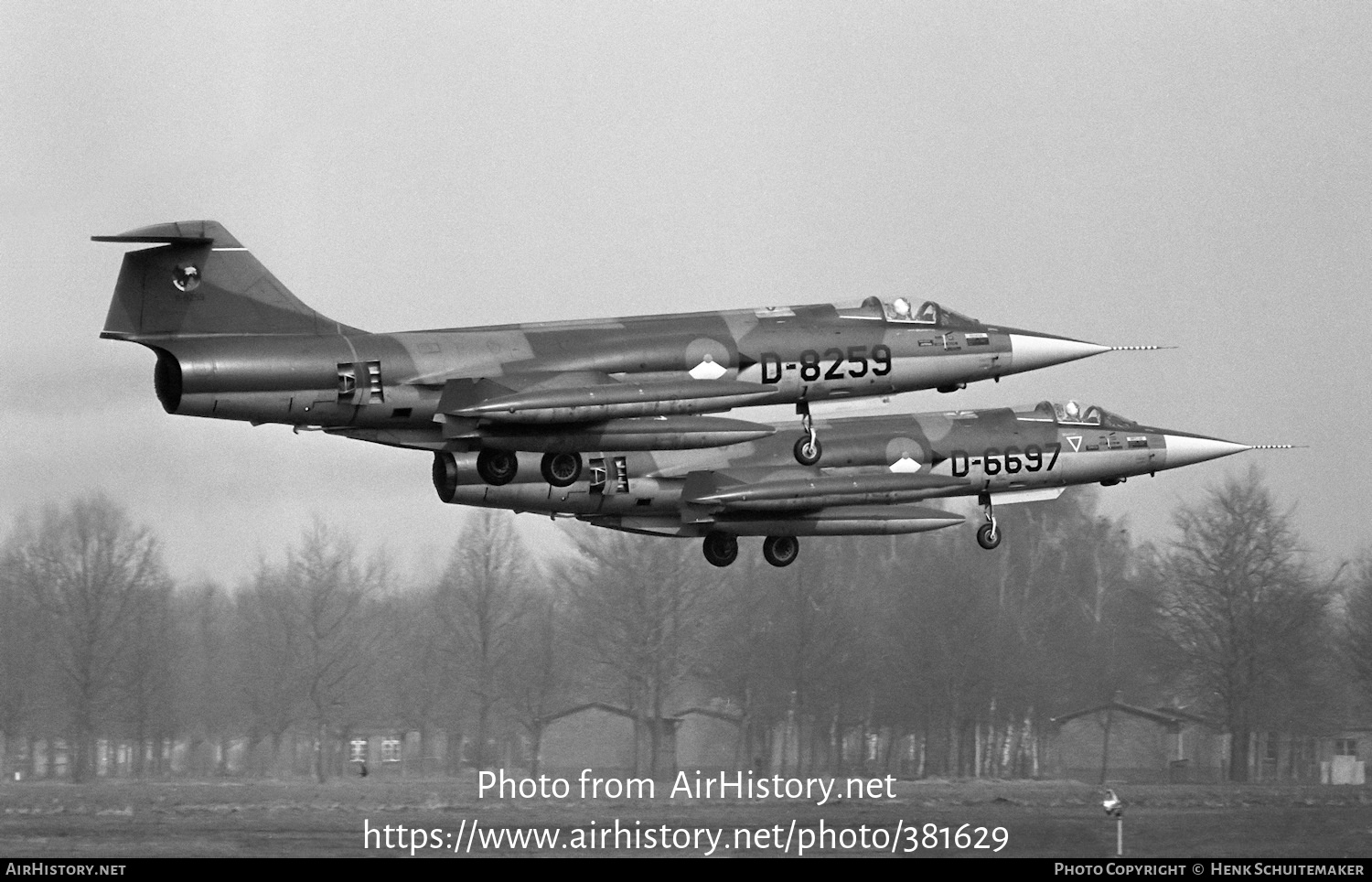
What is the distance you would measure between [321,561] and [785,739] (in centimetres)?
1329

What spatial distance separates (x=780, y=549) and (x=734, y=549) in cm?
96

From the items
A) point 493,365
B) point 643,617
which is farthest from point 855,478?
point 643,617

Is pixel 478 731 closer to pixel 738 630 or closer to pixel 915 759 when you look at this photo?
pixel 738 630

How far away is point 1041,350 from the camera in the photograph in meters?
37.4

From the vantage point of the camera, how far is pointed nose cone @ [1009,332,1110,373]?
3722 centimetres

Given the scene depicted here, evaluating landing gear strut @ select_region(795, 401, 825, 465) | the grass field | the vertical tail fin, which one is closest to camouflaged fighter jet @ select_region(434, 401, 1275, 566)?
landing gear strut @ select_region(795, 401, 825, 465)

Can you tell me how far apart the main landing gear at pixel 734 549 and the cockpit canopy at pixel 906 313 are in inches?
244

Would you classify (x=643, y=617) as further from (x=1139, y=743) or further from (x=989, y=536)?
(x=989, y=536)

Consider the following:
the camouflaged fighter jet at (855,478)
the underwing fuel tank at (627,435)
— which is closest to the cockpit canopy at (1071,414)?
the camouflaged fighter jet at (855,478)

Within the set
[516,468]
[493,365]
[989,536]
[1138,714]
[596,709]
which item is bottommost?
[596,709]

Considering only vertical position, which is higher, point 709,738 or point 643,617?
point 643,617

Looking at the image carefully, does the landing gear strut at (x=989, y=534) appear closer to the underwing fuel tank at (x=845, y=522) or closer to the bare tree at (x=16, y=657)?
the underwing fuel tank at (x=845, y=522)

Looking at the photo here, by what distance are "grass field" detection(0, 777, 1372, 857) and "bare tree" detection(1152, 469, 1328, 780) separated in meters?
6.57
